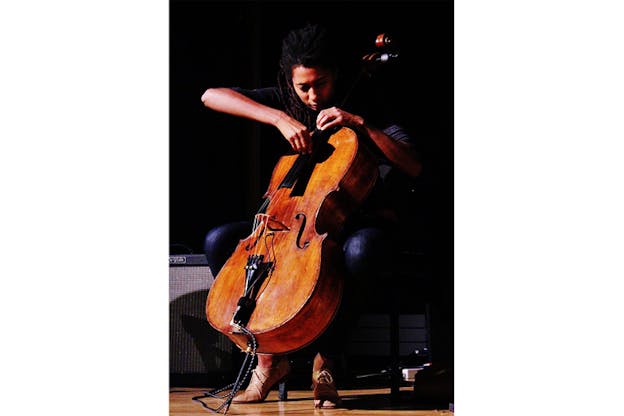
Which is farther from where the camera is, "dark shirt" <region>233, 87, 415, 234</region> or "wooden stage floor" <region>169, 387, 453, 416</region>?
"dark shirt" <region>233, 87, 415, 234</region>

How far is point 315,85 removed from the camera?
1962mm

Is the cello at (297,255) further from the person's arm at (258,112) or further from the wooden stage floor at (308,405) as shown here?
the wooden stage floor at (308,405)

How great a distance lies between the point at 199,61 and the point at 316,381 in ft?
2.86

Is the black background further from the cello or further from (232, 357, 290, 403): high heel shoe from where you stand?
(232, 357, 290, 403): high heel shoe

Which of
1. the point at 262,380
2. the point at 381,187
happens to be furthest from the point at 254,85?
the point at 262,380

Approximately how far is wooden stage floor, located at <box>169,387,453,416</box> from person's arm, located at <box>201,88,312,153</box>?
1.86 feet

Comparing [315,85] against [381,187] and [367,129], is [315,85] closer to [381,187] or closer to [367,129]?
[367,129]

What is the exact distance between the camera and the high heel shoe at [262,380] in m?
1.90

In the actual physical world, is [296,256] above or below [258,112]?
below

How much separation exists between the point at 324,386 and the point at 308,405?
7 centimetres

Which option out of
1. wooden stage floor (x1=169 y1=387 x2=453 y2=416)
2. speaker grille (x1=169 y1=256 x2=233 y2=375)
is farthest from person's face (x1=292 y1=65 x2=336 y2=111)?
wooden stage floor (x1=169 y1=387 x2=453 y2=416)

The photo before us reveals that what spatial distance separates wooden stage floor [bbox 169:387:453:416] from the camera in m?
1.73
